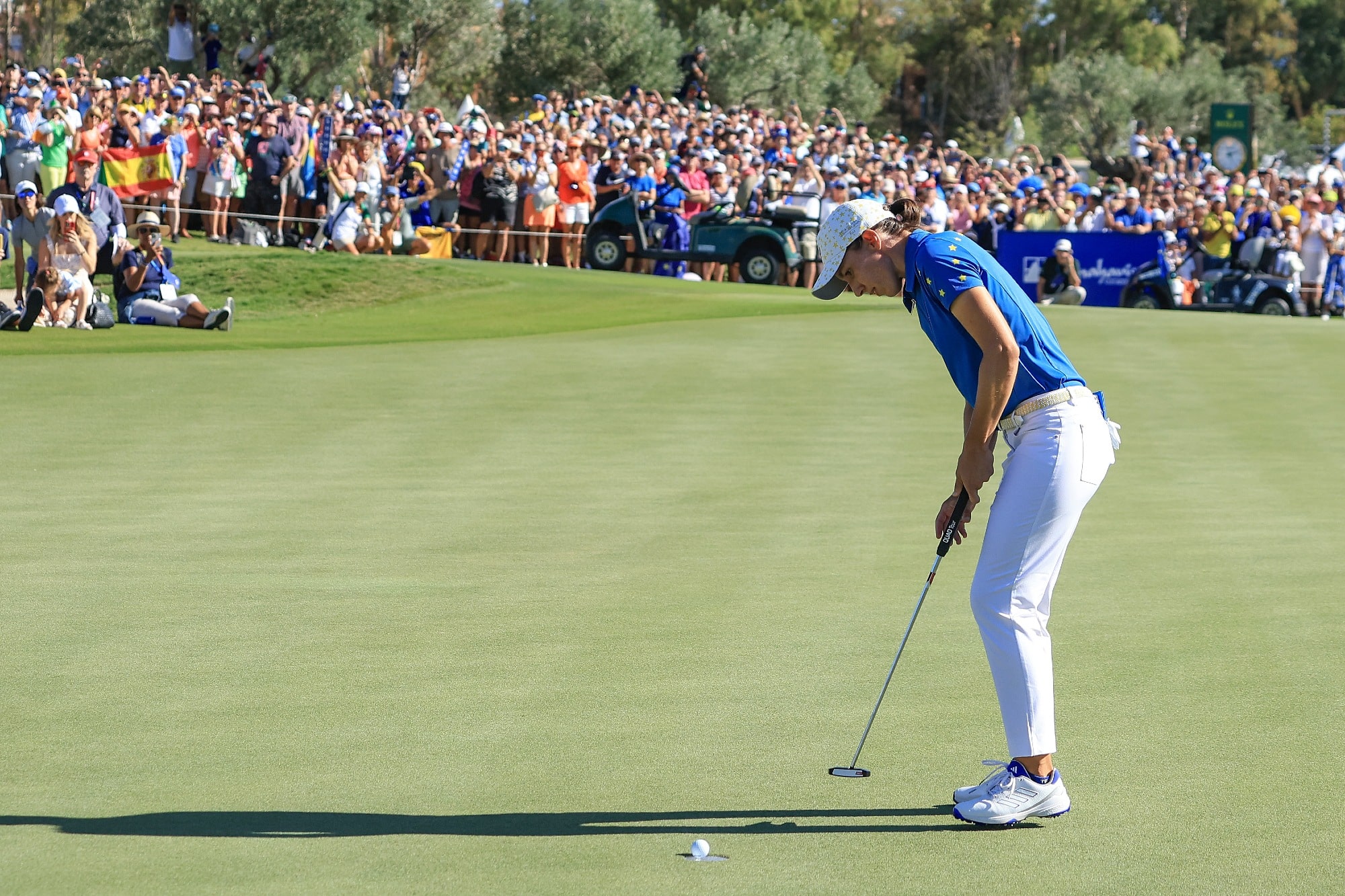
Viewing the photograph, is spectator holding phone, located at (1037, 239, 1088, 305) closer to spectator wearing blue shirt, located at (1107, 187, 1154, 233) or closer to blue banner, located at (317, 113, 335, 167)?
spectator wearing blue shirt, located at (1107, 187, 1154, 233)

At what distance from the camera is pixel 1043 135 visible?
73.7 meters

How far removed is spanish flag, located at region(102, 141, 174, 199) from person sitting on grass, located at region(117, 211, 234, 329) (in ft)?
21.2

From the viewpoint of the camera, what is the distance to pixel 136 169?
27.9 meters

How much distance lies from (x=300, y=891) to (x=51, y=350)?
15737mm

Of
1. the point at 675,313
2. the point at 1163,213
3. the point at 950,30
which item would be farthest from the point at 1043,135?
the point at 675,313

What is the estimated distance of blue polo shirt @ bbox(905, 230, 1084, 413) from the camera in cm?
504

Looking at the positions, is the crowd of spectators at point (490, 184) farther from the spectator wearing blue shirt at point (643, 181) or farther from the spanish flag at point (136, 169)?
the spanish flag at point (136, 169)

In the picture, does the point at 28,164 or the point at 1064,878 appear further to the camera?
the point at 28,164

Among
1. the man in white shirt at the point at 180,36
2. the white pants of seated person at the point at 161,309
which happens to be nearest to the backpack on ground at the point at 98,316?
the white pants of seated person at the point at 161,309

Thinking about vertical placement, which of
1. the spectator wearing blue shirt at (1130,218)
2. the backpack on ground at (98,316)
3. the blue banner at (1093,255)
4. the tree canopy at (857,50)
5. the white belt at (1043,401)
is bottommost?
the backpack on ground at (98,316)

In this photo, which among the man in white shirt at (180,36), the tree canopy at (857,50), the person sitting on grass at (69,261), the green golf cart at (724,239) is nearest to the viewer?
the person sitting on grass at (69,261)

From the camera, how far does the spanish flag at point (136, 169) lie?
90.7ft

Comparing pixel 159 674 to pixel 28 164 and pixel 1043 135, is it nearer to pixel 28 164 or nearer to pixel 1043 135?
pixel 28 164

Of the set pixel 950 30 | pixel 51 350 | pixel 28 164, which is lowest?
pixel 51 350
